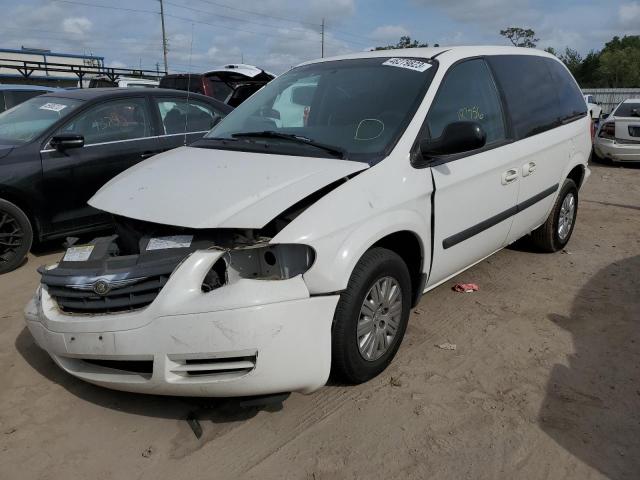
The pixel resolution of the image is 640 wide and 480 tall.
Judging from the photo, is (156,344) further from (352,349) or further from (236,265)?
(352,349)

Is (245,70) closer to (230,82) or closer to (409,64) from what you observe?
(230,82)

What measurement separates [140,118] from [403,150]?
142 inches

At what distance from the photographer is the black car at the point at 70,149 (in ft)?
Result: 15.9

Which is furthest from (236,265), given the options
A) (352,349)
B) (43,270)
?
(43,270)

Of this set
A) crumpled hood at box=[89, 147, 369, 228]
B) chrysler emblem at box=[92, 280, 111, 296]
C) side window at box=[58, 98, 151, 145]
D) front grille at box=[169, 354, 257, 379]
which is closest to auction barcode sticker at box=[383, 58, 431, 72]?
crumpled hood at box=[89, 147, 369, 228]

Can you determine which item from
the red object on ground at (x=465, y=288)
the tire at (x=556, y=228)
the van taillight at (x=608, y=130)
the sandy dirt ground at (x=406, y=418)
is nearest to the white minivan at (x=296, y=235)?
the sandy dirt ground at (x=406, y=418)

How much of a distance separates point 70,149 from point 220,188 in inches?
119

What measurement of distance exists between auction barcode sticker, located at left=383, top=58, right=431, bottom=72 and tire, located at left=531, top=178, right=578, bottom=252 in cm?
228

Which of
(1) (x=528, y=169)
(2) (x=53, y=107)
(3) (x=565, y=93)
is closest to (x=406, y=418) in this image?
(1) (x=528, y=169)

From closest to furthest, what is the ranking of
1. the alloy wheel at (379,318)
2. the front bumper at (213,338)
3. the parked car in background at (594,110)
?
1. the front bumper at (213,338)
2. the alloy wheel at (379,318)
3. the parked car in background at (594,110)

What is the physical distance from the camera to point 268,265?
2590 millimetres

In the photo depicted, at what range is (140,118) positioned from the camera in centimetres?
571

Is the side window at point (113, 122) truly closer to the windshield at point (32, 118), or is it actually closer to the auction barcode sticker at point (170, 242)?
the windshield at point (32, 118)

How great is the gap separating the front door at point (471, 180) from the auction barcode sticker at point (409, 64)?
16 cm
